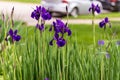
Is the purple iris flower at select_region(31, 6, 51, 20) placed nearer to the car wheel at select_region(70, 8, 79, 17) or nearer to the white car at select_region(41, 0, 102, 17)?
the white car at select_region(41, 0, 102, 17)

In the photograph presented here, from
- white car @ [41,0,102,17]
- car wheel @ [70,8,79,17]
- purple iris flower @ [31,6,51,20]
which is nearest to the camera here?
purple iris flower @ [31,6,51,20]

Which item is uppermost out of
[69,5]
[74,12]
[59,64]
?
[59,64]

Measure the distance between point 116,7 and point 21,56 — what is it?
23459 millimetres

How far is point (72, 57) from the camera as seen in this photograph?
4605mm

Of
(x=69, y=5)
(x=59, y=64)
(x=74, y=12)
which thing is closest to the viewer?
(x=59, y=64)

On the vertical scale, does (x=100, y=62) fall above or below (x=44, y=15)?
below

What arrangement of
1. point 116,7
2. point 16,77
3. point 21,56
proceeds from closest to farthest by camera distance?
point 16,77
point 21,56
point 116,7

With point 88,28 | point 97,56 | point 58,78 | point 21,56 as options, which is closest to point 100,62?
point 97,56

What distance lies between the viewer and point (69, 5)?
23625 mm

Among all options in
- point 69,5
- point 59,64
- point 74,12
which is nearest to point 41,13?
point 59,64

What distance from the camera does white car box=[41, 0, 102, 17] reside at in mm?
22875

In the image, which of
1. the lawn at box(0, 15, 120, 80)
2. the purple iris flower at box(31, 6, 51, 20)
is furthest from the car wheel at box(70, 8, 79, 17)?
the purple iris flower at box(31, 6, 51, 20)

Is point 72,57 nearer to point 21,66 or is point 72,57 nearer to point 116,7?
point 21,66

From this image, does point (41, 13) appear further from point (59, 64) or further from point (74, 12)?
point (74, 12)
